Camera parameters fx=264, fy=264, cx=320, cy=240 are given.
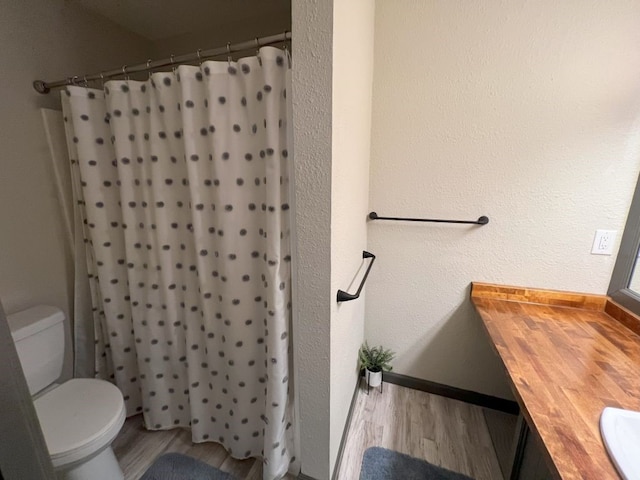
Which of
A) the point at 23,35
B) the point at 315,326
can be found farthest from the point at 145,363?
the point at 23,35

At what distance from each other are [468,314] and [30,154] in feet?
8.47

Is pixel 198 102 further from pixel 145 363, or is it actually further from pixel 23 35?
pixel 145 363

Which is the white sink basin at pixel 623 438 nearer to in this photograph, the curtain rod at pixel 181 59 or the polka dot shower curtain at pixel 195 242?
the polka dot shower curtain at pixel 195 242

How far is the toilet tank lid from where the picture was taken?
123 centimetres

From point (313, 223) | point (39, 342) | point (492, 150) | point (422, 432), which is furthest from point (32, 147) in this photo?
point (422, 432)

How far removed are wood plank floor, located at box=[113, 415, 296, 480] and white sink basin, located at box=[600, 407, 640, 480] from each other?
123 cm

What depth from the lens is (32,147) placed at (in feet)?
4.55

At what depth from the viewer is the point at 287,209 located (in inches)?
41.6

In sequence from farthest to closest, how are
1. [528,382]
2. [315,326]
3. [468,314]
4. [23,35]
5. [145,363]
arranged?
1. [468,314]
2. [145,363]
3. [23,35]
4. [315,326]
5. [528,382]

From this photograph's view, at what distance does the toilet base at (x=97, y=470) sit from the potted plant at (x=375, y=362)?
1365 mm

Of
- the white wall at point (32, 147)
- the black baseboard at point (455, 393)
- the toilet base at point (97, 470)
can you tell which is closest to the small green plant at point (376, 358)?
the black baseboard at point (455, 393)

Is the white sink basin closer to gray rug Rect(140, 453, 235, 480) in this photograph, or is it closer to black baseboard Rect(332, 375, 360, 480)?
black baseboard Rect(332, 375, 360, 480)

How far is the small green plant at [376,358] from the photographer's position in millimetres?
1768

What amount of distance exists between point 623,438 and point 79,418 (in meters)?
1.94
